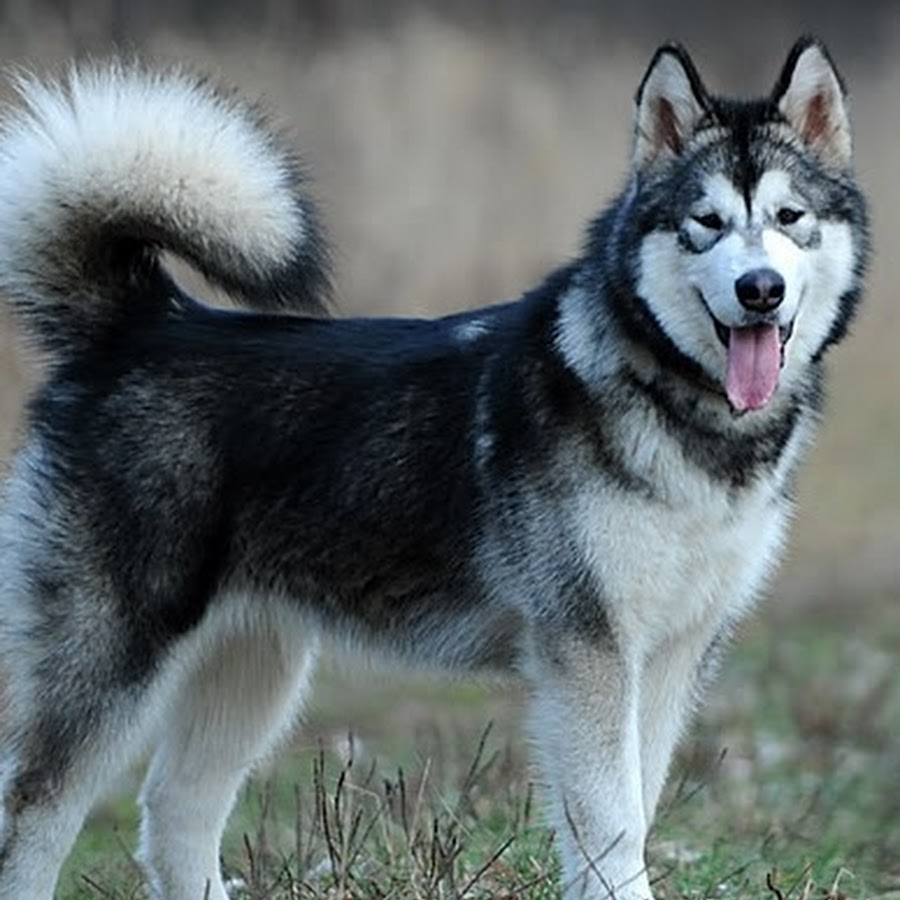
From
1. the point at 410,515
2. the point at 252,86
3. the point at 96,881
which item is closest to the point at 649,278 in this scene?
the point at 410,515

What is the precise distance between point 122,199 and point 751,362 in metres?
1.55

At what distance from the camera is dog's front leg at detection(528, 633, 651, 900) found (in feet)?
15.9

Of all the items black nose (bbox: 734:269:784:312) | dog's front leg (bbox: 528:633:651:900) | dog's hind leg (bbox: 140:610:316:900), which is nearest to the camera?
black nose (bbox: 734:269:784:312)

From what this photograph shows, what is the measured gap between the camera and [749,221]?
186 inches

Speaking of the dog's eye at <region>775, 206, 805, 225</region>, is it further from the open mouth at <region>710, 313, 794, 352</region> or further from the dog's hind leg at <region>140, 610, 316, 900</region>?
the dog's hind leg at <region>140, 610, 316, 900</region>

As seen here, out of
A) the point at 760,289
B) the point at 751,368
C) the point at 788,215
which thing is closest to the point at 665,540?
the point at 751,368

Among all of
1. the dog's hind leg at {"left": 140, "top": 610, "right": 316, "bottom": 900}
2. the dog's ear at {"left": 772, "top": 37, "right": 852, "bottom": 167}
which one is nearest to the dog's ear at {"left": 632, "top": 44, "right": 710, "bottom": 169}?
the dog's ear at {"left": 772, "top": 37, "right": 852, "bottom": 167}

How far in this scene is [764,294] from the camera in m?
4.60

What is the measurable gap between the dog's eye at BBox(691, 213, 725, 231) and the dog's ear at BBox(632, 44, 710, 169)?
23 centimetres

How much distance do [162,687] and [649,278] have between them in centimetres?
146

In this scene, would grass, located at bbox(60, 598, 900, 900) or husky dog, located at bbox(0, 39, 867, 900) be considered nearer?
husky dog, located at bbox(0, 39, 867, 900)

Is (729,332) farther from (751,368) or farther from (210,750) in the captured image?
(210,750)

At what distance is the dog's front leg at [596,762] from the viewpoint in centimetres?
484

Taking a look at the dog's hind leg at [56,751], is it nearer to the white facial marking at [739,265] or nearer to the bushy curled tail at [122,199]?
the bushy curled tail at [122,199]
